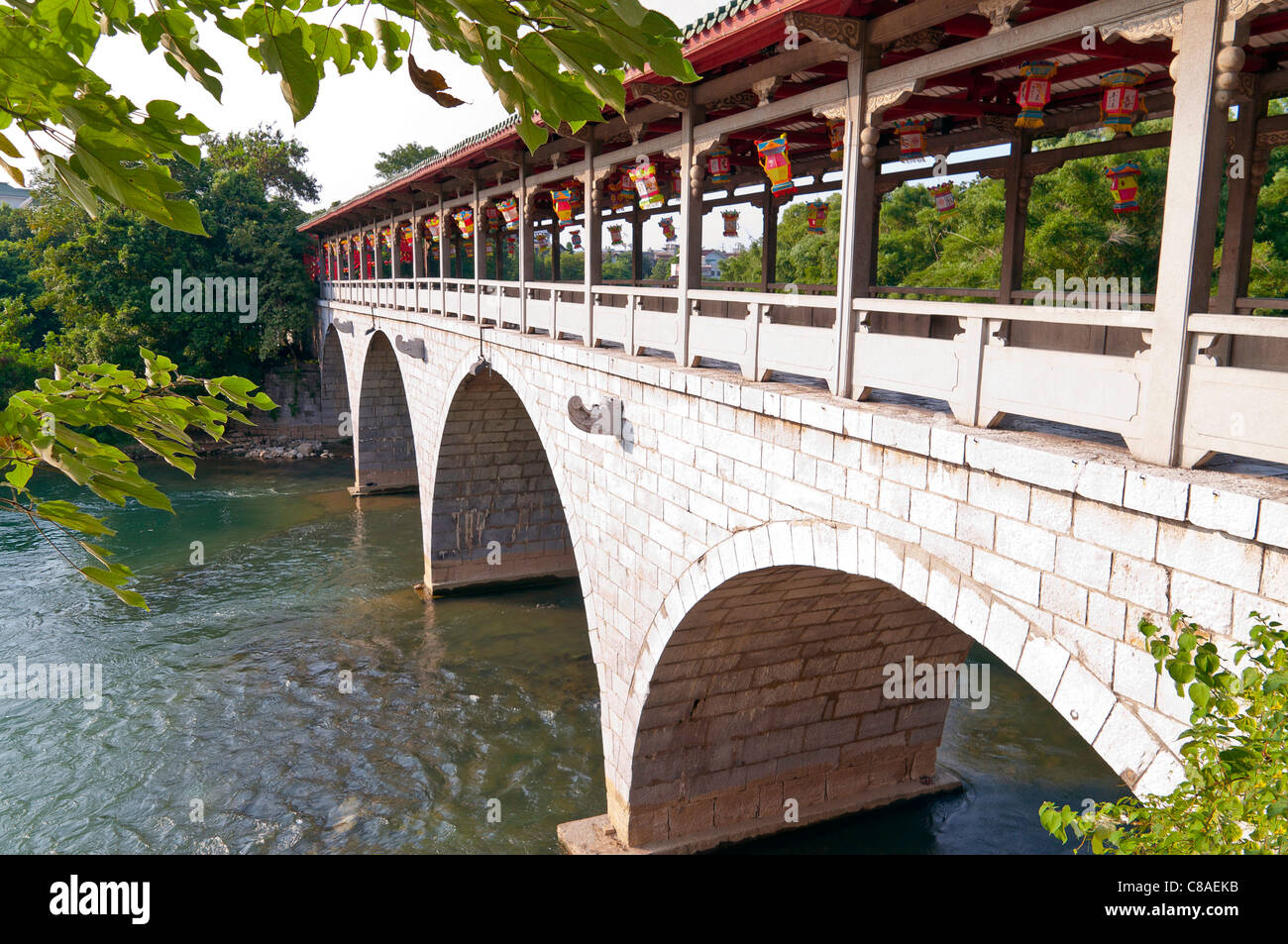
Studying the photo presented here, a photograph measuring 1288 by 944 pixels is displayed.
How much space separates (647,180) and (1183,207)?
5544 millimetres

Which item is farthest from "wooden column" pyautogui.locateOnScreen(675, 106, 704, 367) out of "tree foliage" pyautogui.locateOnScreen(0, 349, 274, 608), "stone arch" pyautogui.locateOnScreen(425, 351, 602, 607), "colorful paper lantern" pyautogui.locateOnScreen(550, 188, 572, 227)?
"stone arch" pyautogui.locateOnScreen(425, 351, 602, 607)

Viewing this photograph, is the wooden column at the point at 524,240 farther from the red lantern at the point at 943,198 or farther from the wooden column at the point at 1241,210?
the wooden column at the point at 1241,210

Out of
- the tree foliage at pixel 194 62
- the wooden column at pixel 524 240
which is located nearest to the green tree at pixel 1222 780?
the tree foliage at pixel 194 62

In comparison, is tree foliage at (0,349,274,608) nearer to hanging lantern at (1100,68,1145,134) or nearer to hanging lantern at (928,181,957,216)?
hanging lantern at (1100,68,1145,134)

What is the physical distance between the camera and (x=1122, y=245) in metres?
17.8

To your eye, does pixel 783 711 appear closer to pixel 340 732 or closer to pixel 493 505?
pixel 340 732

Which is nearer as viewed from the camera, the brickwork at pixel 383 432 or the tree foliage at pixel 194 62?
the tree foliage at pixel 194 62

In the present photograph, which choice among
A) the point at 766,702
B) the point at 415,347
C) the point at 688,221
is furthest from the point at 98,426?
the point at 415,347

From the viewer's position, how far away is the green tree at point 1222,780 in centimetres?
276

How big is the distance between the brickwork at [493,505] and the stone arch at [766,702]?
8656mm

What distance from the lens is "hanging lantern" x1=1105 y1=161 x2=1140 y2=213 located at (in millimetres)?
7703

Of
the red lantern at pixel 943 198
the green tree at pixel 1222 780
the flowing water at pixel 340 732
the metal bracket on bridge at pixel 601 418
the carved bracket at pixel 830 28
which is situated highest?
the carved bracket at pixel 830 28

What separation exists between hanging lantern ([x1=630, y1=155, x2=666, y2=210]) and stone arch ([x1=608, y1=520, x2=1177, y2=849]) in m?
3.38

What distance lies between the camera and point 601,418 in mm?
9141
